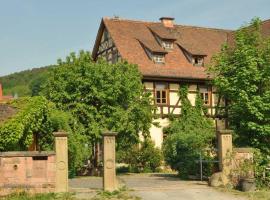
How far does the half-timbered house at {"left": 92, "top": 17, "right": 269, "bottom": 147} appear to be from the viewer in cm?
3438

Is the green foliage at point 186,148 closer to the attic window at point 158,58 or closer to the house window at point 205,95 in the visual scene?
the house window at point 205,95

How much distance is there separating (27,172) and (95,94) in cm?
1079

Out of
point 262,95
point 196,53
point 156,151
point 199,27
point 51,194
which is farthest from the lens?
point 199,27

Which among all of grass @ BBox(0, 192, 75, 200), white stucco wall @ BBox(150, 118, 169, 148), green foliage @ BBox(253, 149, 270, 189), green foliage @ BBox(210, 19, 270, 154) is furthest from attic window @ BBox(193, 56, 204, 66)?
grass @ BBox(0, 192, 75, 200)

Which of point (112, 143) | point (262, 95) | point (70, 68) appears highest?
point (70, 68)

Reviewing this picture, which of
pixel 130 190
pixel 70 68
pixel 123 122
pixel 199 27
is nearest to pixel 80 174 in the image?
pixel 123 122

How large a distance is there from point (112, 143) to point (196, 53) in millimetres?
19999

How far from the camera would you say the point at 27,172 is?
1694 centimetres

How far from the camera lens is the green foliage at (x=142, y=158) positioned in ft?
104

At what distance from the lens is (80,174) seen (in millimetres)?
29031

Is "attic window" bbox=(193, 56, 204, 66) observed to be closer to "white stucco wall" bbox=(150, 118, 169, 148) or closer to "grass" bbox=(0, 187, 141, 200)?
"white stucco wall" bbox=(150, 118, 169, 148)

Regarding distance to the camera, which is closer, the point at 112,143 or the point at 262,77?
the point at 112,143

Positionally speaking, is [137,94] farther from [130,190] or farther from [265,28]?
[265,28]

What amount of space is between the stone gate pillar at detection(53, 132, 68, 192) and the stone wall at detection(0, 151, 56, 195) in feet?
0.44
